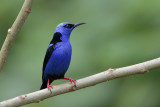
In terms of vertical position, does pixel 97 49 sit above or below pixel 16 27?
below

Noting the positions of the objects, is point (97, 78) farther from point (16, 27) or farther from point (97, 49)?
point (97, 49)

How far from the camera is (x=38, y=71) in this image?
545 centimetres

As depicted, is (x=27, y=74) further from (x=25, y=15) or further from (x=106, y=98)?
(x=25, y=15)

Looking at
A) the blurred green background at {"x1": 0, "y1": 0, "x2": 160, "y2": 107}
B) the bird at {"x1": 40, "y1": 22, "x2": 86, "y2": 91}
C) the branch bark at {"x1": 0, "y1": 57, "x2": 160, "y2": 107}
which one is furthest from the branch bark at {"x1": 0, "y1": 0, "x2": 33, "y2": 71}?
the blurred green background at {"x1": 0, "y1": 0, "x2": 160, "y2": 107}

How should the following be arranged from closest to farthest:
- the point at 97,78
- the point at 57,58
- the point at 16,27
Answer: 1. the point at 16,27
2. the point at 97,78
3. the point at 57,58

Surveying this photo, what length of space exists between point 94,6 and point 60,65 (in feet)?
7.57

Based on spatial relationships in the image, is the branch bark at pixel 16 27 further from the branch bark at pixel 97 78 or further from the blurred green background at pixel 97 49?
the blurred green background at pixel 97 49

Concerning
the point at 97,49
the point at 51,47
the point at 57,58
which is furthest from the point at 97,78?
the point at 97,49

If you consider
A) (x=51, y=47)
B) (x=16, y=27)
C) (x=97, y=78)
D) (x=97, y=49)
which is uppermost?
(x=16, y=27)

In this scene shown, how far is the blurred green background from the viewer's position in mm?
4883

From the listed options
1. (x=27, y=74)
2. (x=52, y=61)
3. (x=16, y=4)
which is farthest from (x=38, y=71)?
(x=16, y=4)

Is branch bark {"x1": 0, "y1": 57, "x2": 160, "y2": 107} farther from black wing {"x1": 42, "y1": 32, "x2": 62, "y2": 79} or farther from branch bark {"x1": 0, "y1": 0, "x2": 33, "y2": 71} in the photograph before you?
black wing {"x1": 42, "y1": 32, "x2": 62, "y2": 79}

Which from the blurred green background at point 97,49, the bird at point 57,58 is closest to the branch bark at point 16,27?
the bird at point 57,58

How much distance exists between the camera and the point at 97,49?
5.55 metres
